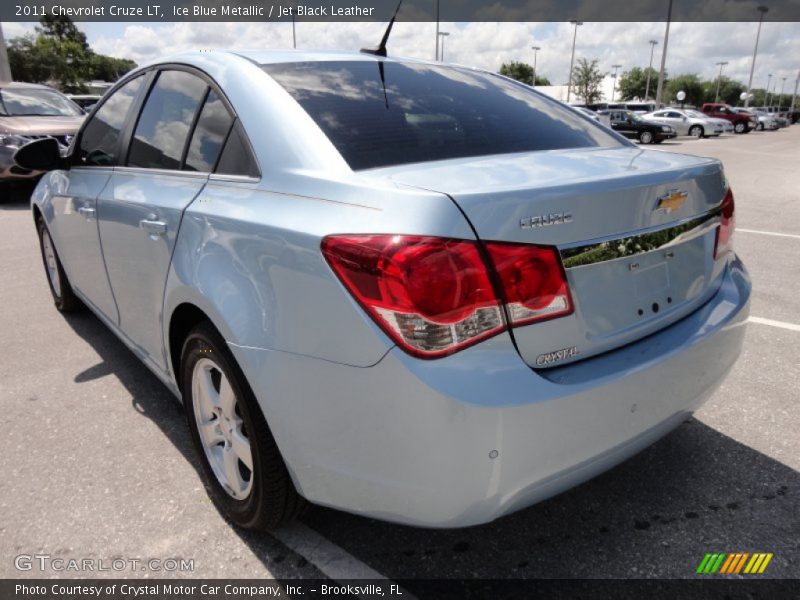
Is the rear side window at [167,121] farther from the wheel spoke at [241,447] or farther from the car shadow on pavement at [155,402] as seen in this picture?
the car shadow on pavement at [155,402]

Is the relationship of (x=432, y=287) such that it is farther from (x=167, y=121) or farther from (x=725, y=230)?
(x=167, y=121)

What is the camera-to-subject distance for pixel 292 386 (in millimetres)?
1776

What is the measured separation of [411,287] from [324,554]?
1145 mm

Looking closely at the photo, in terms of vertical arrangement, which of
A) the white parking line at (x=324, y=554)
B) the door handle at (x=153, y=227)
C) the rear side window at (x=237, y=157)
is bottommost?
the white parking line at (x=324, y=554)

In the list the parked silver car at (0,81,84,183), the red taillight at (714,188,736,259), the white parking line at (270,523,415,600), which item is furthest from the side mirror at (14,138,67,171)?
the parked silver car at (0,81,84,183)

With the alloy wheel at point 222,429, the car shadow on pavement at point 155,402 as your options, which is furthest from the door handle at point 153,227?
the car shadow on pavement at point 155,402

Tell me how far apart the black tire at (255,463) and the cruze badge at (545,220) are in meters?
1.00

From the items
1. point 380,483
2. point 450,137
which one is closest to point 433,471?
point 380,483

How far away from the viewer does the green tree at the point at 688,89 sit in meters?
109

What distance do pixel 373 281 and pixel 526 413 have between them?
508 mm

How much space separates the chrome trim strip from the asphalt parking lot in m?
1.04

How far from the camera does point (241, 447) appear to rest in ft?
7.08

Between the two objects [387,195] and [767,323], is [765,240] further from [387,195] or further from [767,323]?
[387,195]

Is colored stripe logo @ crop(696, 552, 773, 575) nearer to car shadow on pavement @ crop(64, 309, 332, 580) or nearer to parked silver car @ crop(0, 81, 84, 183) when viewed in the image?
car shadow on pavement @ crop(64, 309, 332, 580)
